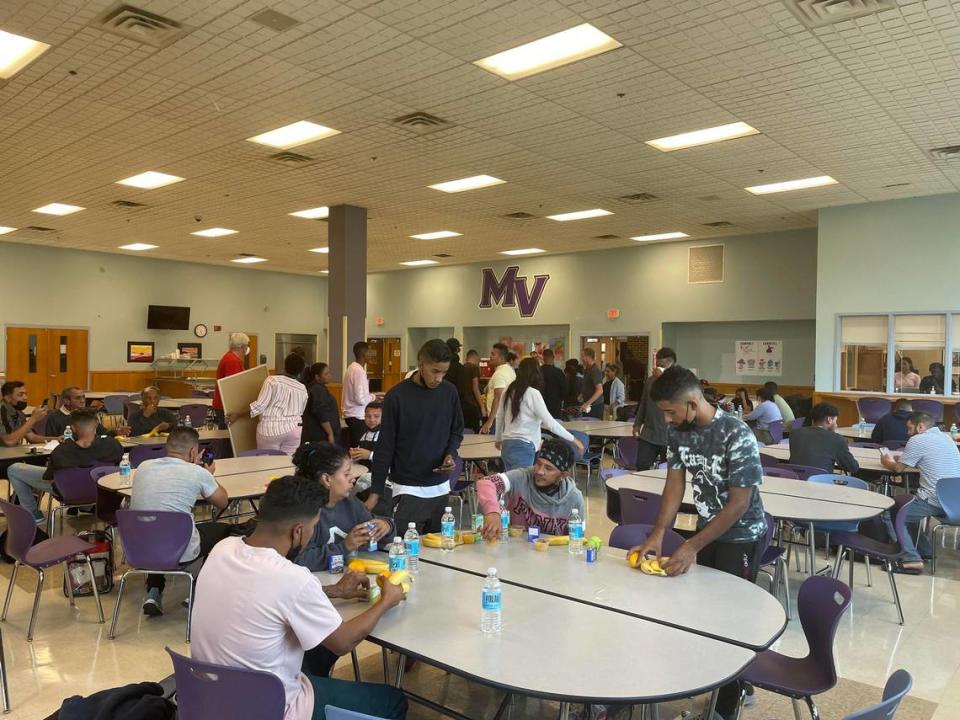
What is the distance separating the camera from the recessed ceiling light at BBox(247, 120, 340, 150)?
699 cm

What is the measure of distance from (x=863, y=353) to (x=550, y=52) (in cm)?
723

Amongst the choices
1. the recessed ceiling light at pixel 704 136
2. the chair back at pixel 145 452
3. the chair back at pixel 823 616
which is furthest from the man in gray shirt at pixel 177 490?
the recessed ceiling light at pixel 704 136

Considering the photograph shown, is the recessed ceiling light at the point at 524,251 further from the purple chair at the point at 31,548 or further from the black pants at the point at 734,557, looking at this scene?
the black pants at the point at 734,557

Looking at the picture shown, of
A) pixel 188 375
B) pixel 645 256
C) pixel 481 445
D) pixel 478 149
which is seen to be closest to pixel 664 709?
pixel 481 445

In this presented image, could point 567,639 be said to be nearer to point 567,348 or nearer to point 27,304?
point 567,348

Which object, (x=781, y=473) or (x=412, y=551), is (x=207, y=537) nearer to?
(x=412, y=551)

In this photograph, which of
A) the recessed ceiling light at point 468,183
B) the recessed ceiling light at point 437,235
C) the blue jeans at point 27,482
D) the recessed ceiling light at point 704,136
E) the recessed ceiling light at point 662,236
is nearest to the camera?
the blue jeans at point 27,482

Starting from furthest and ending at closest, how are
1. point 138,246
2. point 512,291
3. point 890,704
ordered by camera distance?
1. point 512,291
2. point 138,246
3. point 890,704

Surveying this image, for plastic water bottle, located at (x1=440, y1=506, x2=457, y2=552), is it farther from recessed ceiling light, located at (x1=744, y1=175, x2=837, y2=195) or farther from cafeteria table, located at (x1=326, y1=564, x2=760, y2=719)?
recessed ceiling light, located at (x1=744, y1=175, x2=837, y2=195)

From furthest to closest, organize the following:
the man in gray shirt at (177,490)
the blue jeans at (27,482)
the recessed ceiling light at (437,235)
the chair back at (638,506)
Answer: the recessed ceiling light at (437,235)
the blue jeans at (27,482)
the chair back at (638,506)
the man in gray shirt at (177,490)

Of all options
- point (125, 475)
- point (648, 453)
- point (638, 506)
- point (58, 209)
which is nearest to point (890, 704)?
point (638, 506)

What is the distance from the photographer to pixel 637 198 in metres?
9.73

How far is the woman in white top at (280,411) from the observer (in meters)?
6.39

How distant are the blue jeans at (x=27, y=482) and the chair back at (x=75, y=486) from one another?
0.51 metres
